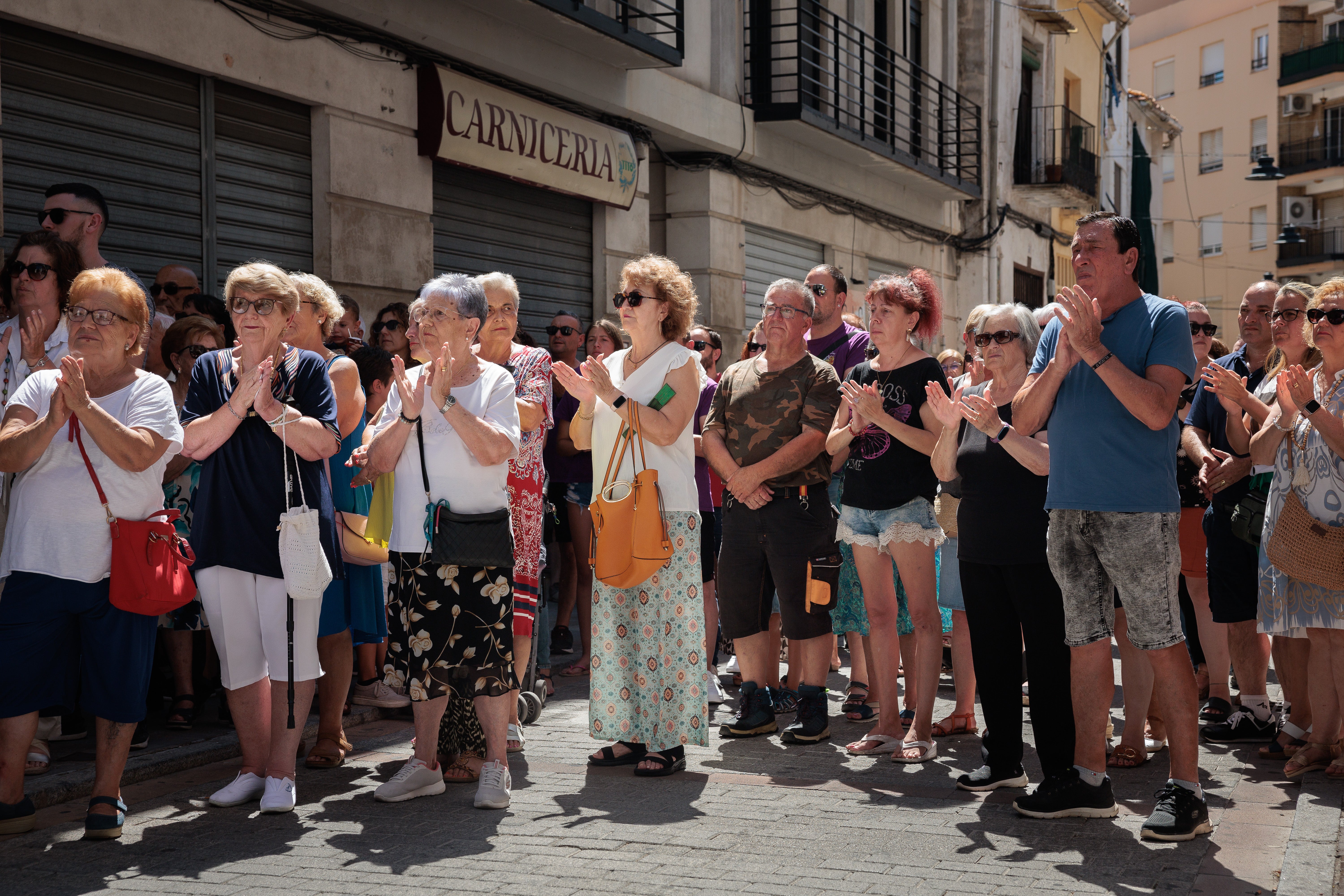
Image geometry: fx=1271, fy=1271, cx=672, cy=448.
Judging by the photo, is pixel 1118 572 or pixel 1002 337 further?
pixel 1002 337

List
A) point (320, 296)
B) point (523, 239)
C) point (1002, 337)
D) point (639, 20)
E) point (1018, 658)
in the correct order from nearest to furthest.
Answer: point (1018, 658) < point (1002, 337) < point (320, 296) < point (523, 239) < point (639, 20)

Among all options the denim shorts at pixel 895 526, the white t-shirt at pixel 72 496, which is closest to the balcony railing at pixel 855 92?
the denim shorts at pixel 895 526

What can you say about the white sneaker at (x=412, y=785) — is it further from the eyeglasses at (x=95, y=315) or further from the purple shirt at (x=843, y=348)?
the purple shirt at (x=843, y=348)

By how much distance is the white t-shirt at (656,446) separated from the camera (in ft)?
18.7

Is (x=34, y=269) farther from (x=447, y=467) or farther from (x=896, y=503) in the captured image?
(x=896, y=503)

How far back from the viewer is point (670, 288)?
19.0 ft

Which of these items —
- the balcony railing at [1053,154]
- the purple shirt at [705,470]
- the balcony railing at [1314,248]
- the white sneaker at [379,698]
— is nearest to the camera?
the white sneaker at [379,698]

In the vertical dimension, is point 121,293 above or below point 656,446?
above

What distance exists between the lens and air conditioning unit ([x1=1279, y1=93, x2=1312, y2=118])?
1725 inches

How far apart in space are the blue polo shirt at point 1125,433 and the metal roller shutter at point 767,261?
11001 mm

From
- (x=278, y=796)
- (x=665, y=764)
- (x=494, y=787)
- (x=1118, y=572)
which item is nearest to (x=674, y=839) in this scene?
(x=494, y=787)

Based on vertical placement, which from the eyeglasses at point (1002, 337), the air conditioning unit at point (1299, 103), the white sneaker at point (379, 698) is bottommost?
the white sneaker at point (379, 698)

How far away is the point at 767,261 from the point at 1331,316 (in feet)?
37.5

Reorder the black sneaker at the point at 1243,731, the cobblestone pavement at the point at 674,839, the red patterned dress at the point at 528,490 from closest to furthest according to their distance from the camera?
the cobblestone pavement at the point at 674,839 → the red patterned dress at the point at 528,490 → the black sneaker at the point at 1243,731
